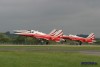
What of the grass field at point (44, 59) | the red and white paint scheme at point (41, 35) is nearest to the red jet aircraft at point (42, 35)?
the red and white paint scheme at point (41, 35)

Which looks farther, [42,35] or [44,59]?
[42,35]

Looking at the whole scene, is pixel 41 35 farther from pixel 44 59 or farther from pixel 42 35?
pixel 44 59

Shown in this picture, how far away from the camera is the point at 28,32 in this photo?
139750 mm

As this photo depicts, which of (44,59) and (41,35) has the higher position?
(41,35)

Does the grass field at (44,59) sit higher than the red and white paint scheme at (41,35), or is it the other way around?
the red and white paint scheme at (41,35)

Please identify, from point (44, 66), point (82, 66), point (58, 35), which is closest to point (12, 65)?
point (44, 66)

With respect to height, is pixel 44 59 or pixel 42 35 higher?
pixel 42 35

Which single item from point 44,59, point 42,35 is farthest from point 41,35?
point 44,59

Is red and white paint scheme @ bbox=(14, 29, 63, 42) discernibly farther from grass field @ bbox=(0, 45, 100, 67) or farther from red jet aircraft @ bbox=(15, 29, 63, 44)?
grass field @ bbox=(0, 45, 100, 67)

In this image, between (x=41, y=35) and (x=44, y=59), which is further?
(x=41, y=35)

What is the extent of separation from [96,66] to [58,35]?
125323 millimetres

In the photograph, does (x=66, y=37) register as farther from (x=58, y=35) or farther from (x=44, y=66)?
(x=44, y=66)

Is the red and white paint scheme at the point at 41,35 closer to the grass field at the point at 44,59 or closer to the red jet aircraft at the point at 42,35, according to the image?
the red jet aircraft at the point at 42,35

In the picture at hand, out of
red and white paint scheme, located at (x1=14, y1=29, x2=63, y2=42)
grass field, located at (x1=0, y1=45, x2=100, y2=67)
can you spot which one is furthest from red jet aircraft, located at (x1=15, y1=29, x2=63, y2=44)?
grass field, located at (x1=0, y1=45, x2=100, y2=67)
